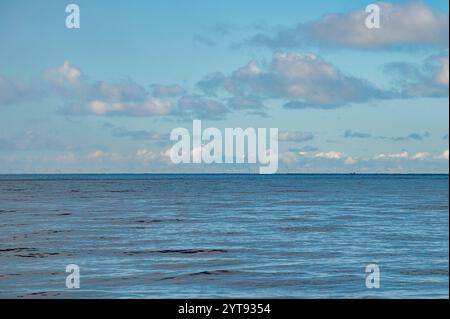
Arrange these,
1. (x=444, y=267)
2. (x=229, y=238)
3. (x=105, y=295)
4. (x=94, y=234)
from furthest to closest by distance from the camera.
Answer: (x=94, y=234) < (x=229, y=238) < (x=444, y=267) < (x=105, y=295)

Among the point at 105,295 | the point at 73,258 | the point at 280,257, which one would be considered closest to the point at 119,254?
the point at 73,258

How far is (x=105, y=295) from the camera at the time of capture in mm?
24188

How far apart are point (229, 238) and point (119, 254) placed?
30.4ft

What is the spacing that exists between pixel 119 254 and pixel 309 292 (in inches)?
523

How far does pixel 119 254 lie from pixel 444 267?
51.6ft

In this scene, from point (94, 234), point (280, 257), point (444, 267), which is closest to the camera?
point (444, 267)

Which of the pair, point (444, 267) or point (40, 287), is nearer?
point (40, 287)

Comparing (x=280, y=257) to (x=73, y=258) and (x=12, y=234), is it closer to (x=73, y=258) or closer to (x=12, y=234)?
Answer: (x=73, y=258)

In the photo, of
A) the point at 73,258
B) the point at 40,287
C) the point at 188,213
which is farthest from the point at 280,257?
the point at 188,213

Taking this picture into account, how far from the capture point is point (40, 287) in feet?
84.9

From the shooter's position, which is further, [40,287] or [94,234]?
[94,234]
